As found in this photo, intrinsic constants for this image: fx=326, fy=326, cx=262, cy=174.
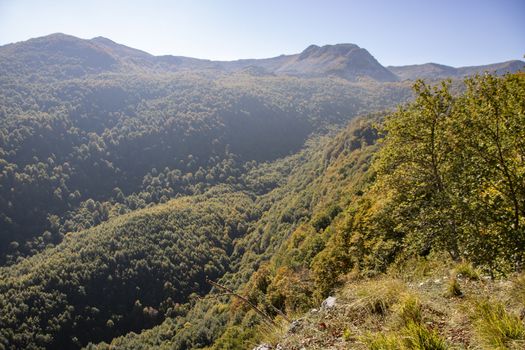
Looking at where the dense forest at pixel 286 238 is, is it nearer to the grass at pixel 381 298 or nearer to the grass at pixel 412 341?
the grass at pixel 412 341

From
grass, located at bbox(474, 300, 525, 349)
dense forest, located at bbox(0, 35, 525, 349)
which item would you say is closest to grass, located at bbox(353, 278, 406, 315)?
dense forest, located at bbox(0, 35, 525, 349)

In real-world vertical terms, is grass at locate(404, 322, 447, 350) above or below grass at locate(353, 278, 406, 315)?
above

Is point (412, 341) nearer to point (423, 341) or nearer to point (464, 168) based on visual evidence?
point (423, 341)

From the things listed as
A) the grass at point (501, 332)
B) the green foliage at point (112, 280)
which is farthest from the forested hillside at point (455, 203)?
the green foliage at point (112, 280)

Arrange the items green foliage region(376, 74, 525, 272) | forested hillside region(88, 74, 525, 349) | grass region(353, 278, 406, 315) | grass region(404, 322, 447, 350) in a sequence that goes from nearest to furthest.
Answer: grass region(404, 322, 447, 350) < forested hillside region(88, 74, 525, 349) < grass region(353, 278, 406, 315) < green foliage region(376, 74, 525, 272)

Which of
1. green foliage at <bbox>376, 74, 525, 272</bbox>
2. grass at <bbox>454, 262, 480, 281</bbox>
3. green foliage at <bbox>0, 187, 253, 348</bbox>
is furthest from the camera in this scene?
green foliage at <bbox>0, 187, 253, 348</bbox>

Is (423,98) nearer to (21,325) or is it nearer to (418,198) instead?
(418,198)

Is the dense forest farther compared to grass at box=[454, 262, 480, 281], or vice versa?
the dense forest

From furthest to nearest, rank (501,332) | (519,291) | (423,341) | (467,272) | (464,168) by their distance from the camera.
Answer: (464,168) → (467,272) → (519,291) → (423,341) → (501,332)

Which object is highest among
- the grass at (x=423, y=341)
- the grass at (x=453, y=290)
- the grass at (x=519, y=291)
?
the grass at (x=519, y=291)

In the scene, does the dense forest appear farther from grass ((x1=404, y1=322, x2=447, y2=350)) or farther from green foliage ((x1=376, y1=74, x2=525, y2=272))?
grass ((x1=404, y1=322, x2=447, y2=350))

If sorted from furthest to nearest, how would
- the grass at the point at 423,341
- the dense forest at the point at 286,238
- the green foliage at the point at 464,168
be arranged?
the dense forest at the point at 286,238, the green foliage at the point at 464,168, the grass at the point at 423,341

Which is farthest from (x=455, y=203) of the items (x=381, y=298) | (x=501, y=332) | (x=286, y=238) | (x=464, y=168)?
(x=286, y=238)

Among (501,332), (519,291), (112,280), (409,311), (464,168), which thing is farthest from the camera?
(112,280)
